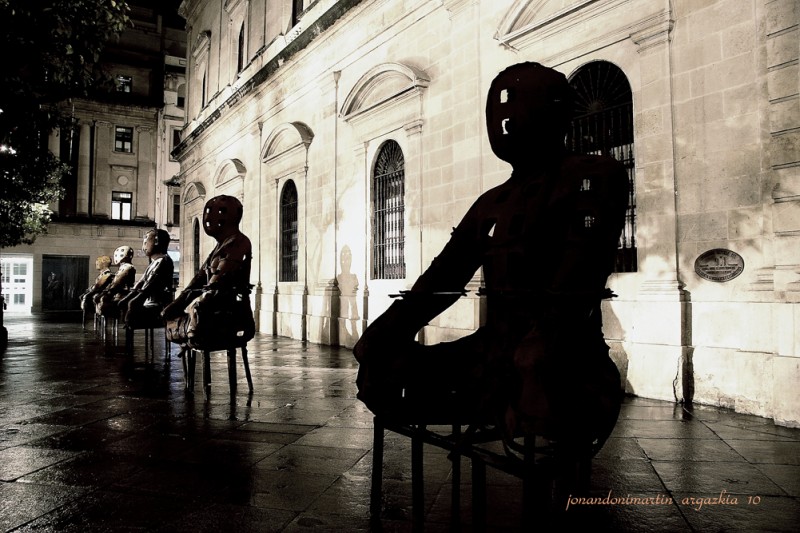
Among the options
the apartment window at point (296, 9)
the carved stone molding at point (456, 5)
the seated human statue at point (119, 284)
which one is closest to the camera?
the carved stone molding at point (456, 5)

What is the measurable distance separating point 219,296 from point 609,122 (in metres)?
4.97

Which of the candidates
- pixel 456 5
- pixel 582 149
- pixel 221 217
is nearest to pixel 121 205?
pixel 456 5

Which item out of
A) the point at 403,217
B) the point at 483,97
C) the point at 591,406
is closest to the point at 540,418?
the point at 591,406

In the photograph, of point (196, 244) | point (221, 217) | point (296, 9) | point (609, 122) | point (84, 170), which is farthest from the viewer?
point (84, 170)

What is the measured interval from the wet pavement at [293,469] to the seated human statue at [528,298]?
429mm

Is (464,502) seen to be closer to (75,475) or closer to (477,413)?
(477,413)

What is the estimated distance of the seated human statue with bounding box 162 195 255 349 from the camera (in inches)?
196

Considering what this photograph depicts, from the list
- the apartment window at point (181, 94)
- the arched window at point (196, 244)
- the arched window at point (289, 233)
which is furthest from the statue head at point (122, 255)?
the apartment window at point (181, 94)

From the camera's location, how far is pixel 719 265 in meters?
5.50

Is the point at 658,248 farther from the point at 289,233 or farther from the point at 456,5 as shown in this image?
the point at 289,233

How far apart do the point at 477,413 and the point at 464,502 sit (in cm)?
109

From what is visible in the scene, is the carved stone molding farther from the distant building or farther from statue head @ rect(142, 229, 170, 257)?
the distant building

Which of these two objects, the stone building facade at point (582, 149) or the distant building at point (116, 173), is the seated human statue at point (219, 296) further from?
the distant building at point (116, 173)

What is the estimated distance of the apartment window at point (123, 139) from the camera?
31656 mm
